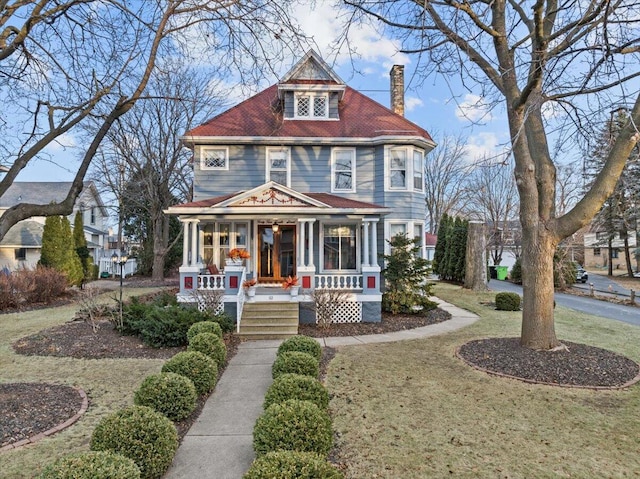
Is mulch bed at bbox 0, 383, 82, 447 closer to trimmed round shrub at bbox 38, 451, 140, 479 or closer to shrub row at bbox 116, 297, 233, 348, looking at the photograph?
trimmed round shrub at bbox 38, 451, 140, 479

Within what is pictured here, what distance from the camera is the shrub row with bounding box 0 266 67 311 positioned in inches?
540

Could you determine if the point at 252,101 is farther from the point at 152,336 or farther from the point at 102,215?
the point at 102,215

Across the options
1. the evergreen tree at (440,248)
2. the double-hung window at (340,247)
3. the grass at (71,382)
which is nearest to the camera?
Result: the grass at (71,382)

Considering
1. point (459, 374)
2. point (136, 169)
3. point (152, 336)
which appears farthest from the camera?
point (136, 169)

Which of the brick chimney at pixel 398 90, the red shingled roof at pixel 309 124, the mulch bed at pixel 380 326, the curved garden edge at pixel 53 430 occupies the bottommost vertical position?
the mulch bed at pixel 380 326

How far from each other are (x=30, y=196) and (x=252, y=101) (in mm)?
24128

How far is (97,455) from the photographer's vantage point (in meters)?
2.88

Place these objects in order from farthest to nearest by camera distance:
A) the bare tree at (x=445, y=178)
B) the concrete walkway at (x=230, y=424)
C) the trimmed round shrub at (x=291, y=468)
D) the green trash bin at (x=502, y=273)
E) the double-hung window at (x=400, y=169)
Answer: the bare tree at (x=445, y=178), the green trash bin at (x=502, y=273), the double-hung window at (x=400, y=169), the concrete walkway at (x=230, y=424), the trimmed round shrub at (x=291, y=468)

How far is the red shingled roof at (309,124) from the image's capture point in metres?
14.2

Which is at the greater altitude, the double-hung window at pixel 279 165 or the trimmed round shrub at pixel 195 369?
the double-hung window at pixel 279 165

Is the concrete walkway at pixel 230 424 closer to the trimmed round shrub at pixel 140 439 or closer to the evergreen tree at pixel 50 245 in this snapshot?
the trimmed round shrub at pixel 140 439

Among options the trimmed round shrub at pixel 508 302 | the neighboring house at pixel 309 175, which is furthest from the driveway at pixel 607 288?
→ the neighboring house at pixel 309 175

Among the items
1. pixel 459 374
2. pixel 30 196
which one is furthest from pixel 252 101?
pixel 30 196

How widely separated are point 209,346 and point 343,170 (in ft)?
31.0
